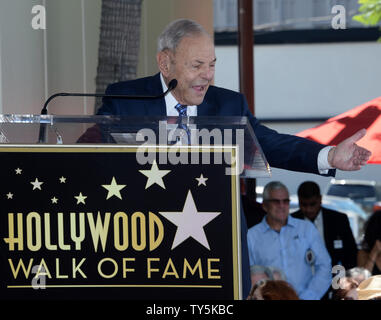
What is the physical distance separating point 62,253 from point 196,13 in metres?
5.81

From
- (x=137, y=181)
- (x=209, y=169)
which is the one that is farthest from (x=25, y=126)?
(x=209, y=169)

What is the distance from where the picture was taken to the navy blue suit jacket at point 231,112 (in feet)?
10.8

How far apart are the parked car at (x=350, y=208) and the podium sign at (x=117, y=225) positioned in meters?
11.7

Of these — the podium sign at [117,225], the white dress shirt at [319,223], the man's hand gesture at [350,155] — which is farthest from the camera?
the white dress shirt at [319,223]

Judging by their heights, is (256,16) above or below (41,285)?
above

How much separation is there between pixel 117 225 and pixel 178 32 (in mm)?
1066

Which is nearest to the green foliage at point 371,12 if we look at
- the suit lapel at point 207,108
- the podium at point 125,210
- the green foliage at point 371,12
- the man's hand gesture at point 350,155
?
the green foliage at point 371,12

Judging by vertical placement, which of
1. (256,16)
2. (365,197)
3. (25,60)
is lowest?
(365,197)

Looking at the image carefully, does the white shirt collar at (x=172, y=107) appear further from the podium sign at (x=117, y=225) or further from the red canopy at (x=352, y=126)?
the red canopy at (x=352, y=126)

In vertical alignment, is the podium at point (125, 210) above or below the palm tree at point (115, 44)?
below

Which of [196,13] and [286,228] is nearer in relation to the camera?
[286,228]

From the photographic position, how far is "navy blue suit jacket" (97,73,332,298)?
3305mm

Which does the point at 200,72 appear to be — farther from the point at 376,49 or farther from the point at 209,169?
the point at 376,49

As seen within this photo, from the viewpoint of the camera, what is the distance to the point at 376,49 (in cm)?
2500
